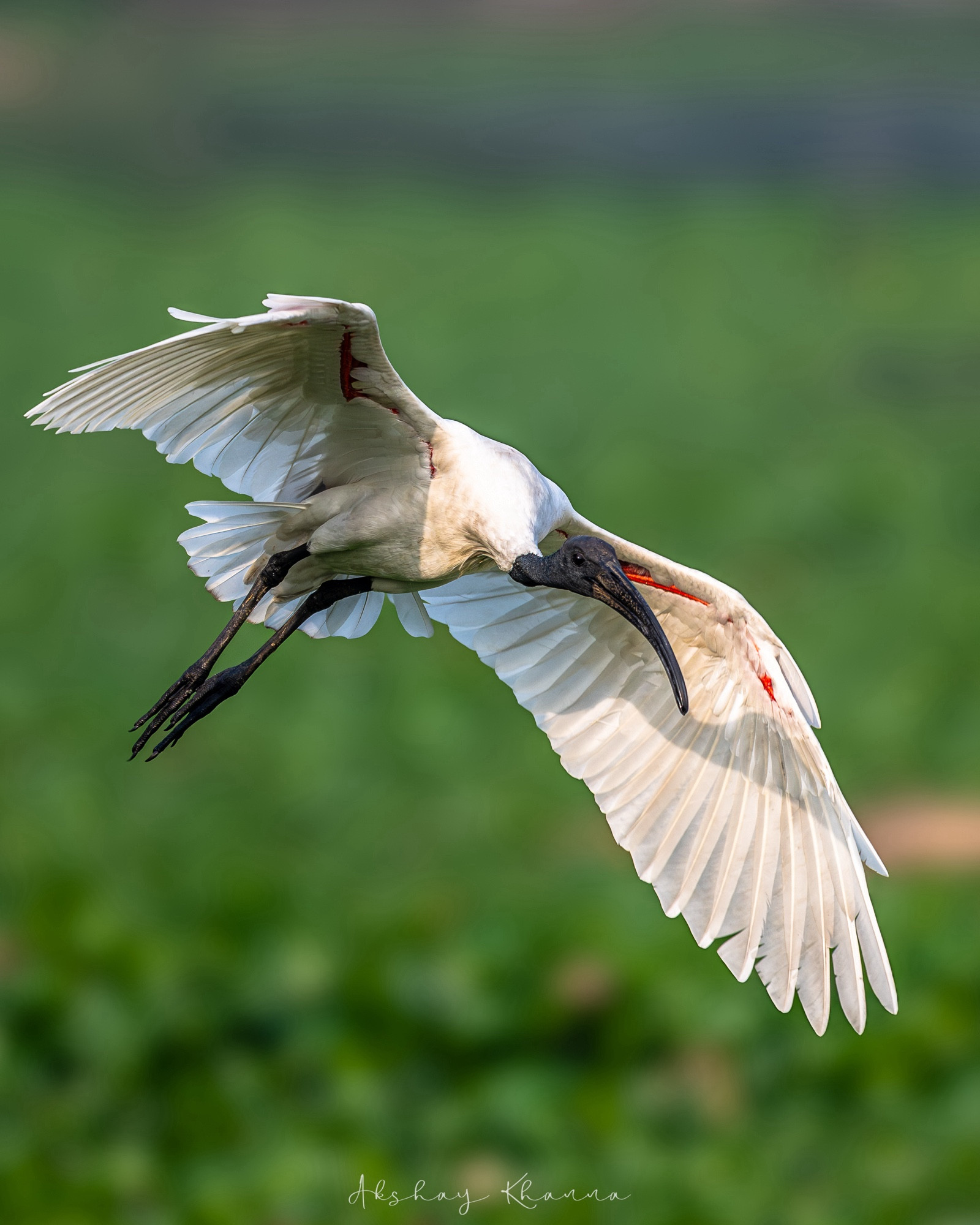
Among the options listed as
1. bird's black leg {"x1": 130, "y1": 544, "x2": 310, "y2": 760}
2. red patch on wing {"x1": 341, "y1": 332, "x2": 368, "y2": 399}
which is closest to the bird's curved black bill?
red patch on wing {"x1": 341, "y1": 332, "x2": 368, "y2": 399}

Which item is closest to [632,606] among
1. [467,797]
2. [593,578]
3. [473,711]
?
[593,578]

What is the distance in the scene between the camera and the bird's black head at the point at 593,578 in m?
Result: 5.82

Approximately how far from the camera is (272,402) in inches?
237

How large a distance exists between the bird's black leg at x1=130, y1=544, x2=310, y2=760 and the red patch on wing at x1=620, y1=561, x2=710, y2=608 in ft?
3.33

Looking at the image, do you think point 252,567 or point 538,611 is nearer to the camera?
point 252,567

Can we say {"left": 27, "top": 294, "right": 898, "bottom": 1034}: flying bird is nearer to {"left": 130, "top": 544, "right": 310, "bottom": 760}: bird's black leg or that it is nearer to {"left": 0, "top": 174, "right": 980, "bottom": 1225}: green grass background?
{"left": 130, "top": 544, "right": 310, "bottom": 760}: bird's black leg

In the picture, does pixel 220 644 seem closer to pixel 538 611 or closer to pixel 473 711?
pixel 538 611

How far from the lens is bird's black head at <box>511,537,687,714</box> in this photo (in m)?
5.82

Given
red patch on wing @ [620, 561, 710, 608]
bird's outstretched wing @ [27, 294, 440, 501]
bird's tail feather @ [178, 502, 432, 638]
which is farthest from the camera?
bird's tail feather @ [178, 502, 432, 638]

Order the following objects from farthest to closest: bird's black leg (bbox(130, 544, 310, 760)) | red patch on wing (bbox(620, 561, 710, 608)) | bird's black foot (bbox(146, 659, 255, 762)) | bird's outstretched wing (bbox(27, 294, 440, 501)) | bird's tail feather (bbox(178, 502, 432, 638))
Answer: bird's tail feather (bbox(178, 502, 432, 638)) → red patch on wing (bbox(620, 561, 710, 608)) → bird's black foot (bbox(146, 659, 255, 762)) → bird's black leg (bbox(130, 544, 310, 760)) → bird's outstretched wing (bbox(27, 294, 440, 501))

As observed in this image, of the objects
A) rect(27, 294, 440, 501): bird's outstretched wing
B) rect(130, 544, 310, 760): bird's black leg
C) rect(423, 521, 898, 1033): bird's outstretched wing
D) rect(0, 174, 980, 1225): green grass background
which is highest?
rect(27, 294, 440, 501): bird's outstretched wing

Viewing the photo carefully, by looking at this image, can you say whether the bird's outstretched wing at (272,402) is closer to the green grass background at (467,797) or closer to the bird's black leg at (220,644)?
the bird's black leg at (220,644)

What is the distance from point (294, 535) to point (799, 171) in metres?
24.4

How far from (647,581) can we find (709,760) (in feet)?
2.28
